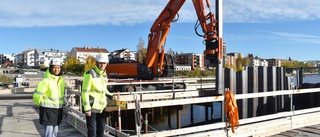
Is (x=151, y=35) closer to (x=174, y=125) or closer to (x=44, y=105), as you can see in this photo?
(x=174, y=125)

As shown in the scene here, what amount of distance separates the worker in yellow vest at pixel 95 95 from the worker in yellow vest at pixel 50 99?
44cm

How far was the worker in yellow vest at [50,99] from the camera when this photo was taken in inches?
195

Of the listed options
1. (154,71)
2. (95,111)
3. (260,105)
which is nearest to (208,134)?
(95,111)

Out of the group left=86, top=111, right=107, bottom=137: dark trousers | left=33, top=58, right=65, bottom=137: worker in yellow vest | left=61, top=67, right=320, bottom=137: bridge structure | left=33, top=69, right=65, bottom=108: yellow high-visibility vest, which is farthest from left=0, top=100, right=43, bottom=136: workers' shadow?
left=33, top=69, right=65, bottom=108: yellow high-visibility vest

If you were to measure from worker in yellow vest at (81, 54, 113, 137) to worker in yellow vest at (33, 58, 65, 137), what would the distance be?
445mm

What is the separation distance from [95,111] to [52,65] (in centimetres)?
112

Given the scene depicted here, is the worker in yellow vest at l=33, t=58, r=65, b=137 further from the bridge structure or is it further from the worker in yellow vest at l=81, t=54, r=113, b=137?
the bridge structure

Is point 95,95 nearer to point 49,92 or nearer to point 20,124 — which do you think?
point 49,92

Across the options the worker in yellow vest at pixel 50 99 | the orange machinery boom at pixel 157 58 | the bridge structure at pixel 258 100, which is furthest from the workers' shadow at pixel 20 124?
the orange machinery boom at pixel 157 58

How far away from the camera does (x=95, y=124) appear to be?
18.3 ft

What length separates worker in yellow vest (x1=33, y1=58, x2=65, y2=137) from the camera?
4949 mm

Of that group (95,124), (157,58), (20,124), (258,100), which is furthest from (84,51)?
(95,124)

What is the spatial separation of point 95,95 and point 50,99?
766mm

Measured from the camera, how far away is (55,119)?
5.09 meters
